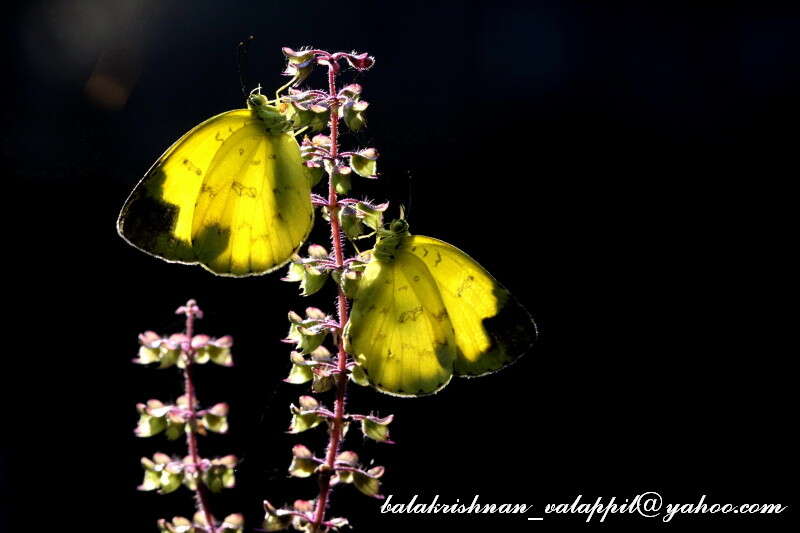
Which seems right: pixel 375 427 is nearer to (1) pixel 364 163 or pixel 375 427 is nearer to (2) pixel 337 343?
(2) pixel 337 343

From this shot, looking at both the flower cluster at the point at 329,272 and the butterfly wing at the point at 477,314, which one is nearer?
the flower cluster at the point at 329,272

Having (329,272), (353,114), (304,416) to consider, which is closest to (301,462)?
(304,416)

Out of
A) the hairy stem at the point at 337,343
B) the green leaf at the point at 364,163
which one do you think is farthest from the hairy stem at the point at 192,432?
the green leaf at the point at 364,163

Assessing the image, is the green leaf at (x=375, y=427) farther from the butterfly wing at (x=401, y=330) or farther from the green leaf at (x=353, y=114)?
the green leaf at (x=353, y=114)

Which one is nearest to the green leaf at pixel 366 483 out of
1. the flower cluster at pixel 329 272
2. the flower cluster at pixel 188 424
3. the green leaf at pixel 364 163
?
the flower cluster at pixel 329 272

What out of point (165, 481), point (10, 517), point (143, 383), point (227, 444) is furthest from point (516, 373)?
point (165, 481)

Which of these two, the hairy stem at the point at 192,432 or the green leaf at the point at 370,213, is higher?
the green leaf at the point at 370,213

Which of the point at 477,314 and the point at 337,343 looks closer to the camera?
the point at 337,343

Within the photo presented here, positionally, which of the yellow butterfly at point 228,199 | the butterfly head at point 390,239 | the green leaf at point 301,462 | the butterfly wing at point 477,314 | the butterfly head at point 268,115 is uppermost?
the butterfly head at point 268,115
